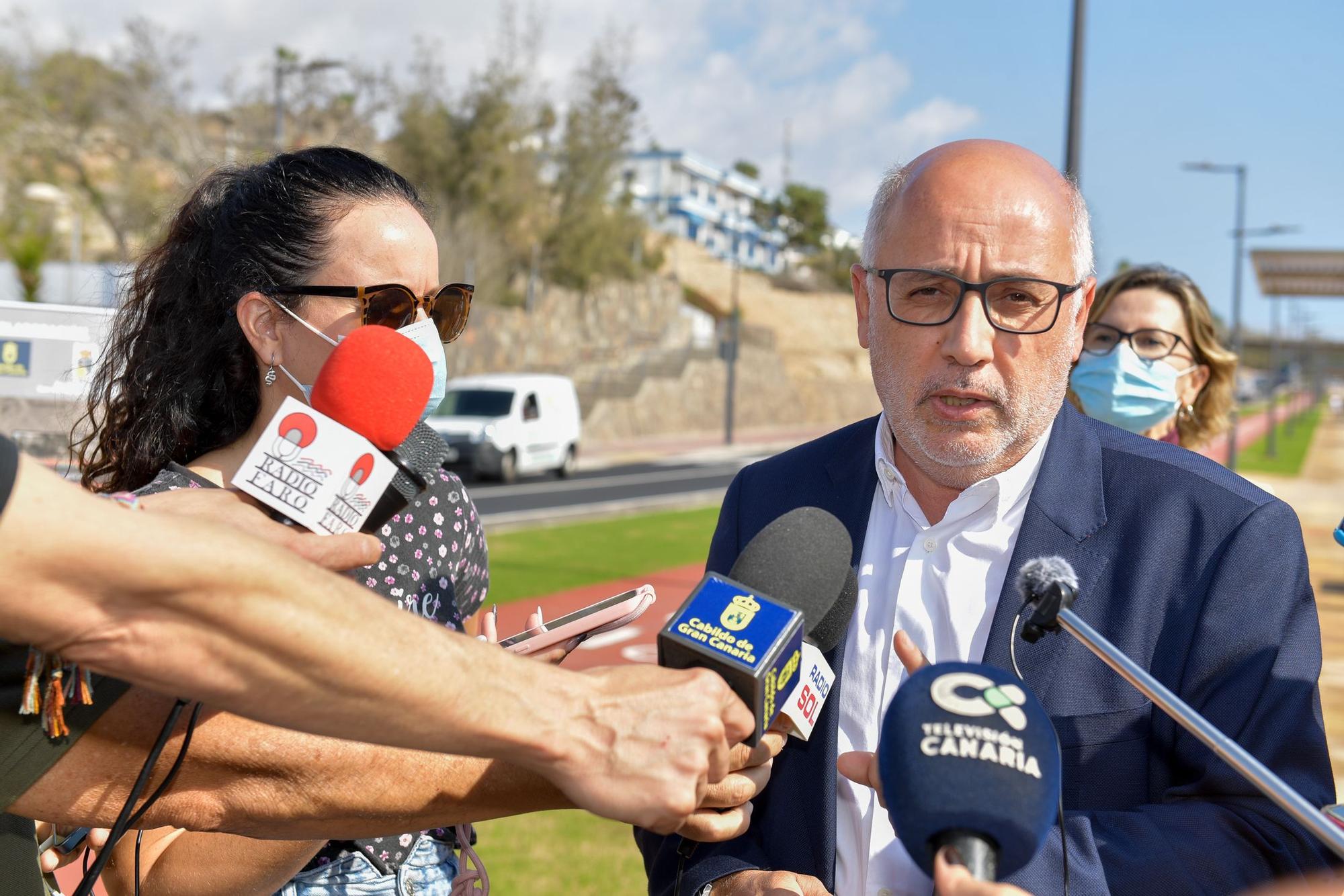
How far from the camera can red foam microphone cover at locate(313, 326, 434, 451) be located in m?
1.66

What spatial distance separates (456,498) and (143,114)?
2786 cm

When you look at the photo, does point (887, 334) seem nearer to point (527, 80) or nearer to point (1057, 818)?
point (1057, 818)

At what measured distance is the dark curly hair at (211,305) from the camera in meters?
2.38

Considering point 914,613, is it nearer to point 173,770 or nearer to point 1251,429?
point 173,770

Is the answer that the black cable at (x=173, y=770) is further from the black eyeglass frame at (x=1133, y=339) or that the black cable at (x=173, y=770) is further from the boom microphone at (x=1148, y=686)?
the black eyeglass frame at (x=1133, y=339)

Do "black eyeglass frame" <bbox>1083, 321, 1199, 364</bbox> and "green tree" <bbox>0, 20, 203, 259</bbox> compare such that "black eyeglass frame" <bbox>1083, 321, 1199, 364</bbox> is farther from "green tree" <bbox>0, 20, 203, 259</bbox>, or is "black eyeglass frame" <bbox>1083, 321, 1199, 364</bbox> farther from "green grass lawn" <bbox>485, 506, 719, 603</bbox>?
"green tree" <bbox>0, 20, 203, 259</bbox>

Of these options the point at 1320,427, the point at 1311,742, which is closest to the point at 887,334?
the point at 1311,742

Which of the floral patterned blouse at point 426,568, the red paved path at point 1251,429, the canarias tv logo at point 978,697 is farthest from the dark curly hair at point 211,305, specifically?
the red paved path at point 1251,429

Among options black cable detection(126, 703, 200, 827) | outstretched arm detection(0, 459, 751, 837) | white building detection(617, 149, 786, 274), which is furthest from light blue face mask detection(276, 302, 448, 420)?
white building detection(617, 149, 786, 274)

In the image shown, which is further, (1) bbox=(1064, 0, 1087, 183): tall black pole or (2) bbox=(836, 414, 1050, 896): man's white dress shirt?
(1) bbox=(1064, 0, 1087, 183): tall black pole

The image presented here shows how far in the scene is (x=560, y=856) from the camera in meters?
4.90

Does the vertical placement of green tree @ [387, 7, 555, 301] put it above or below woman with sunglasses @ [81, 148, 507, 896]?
above

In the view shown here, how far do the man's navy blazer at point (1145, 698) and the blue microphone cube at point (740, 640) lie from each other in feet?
1.86

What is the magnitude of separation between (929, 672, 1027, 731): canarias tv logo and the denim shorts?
137 cm
